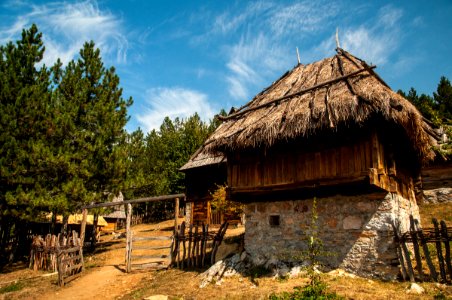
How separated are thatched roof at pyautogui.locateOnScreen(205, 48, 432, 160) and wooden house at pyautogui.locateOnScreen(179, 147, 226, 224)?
31.4ft

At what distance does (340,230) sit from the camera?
25.9ft

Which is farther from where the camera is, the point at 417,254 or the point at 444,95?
the point at 444,95

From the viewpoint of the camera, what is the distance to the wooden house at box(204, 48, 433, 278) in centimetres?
721

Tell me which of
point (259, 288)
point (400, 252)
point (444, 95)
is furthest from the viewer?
point (444, 95)

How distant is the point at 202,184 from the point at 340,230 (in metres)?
13.5

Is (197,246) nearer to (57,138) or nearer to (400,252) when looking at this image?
(400,252)

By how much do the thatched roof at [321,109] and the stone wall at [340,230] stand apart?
1.83 metres

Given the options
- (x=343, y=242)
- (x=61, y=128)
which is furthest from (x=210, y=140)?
(x=61, y=128)

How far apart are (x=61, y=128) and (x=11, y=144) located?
194 cm

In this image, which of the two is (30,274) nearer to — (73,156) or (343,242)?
(73,156)

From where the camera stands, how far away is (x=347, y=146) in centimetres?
759

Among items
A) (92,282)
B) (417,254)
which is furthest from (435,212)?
(92,282)

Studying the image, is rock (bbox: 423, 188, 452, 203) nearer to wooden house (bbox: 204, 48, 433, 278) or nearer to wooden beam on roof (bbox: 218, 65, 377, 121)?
wooden house (bbox: 204, 48, 433, 278)

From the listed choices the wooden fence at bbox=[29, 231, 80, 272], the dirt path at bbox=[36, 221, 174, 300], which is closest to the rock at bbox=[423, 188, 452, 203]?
the dirt path at bbox=[36, 221, 174, 300]
